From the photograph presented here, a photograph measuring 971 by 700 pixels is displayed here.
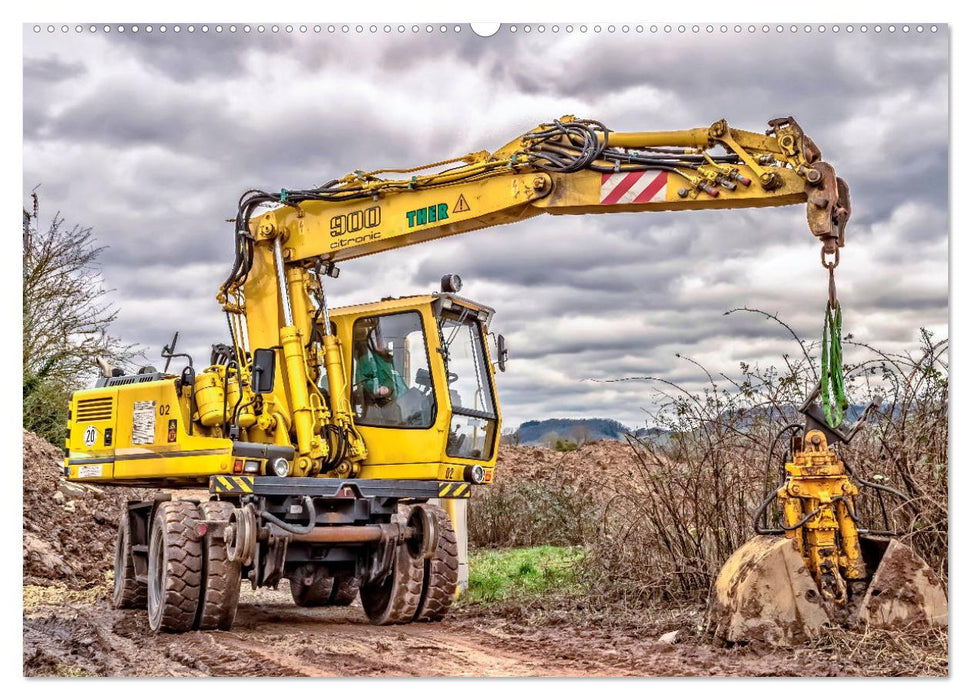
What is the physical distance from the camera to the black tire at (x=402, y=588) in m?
8.69

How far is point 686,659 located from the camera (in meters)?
6.24

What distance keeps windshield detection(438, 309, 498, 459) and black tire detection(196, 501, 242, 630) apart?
175 centimetres

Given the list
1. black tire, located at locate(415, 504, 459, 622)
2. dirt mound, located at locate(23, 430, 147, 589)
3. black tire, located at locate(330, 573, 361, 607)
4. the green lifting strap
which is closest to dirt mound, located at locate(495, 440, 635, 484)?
dirt mound, located at locate(23, 430, 147, 589)

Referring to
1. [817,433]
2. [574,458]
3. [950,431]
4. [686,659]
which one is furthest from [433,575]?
[574,458]

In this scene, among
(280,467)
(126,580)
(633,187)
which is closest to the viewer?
(633,187)

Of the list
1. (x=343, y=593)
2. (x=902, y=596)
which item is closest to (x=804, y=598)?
(x=902, y=596)

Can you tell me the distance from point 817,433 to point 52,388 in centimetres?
657

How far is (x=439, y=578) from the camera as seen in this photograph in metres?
8.85

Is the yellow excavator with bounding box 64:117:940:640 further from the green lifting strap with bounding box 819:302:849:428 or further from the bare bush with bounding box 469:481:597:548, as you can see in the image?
the bare bush with bounding box 469:481:597:548

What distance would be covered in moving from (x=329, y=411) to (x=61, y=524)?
568cm

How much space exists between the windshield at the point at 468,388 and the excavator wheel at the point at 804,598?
2887 mm

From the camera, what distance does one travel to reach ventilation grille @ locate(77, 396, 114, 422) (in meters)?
9.07

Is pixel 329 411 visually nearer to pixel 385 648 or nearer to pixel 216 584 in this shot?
pixel 216 584

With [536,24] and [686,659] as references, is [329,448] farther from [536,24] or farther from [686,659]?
[536,24]
